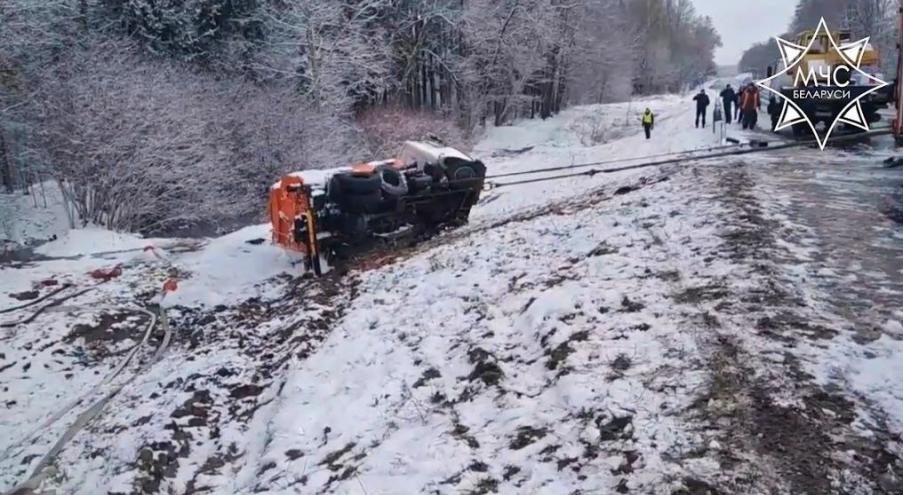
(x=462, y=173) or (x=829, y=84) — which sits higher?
(x=829, y=84)

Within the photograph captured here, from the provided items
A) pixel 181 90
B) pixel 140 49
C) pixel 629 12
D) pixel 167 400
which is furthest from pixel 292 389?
pixel 629 12

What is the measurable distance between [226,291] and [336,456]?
574cm

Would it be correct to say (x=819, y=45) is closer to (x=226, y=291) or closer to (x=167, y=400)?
(x=226, y=291)

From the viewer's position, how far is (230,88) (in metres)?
22.2

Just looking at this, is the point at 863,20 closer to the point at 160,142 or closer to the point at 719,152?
the point at 719,152

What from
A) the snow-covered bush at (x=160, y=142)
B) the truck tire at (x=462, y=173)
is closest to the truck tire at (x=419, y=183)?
the truck tire at (x=462, y=173)

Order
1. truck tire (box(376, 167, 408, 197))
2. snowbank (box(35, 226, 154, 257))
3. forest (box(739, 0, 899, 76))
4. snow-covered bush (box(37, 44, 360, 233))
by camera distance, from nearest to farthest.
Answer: truck tire (box(376, 167, 408, 197)) < snowbank (box(35, 226, 154, 257)) < snow-covered bush (box(37, 44, 360, 233)) < forest (box(739, 0, 899, 76))

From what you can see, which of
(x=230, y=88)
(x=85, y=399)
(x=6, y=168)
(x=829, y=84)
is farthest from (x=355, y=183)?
(x=6, y=168)

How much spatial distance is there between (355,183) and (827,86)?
11497 mm

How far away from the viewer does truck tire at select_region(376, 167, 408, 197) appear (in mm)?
10133

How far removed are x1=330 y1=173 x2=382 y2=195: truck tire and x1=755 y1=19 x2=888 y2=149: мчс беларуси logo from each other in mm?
10298

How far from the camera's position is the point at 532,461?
4.19 m

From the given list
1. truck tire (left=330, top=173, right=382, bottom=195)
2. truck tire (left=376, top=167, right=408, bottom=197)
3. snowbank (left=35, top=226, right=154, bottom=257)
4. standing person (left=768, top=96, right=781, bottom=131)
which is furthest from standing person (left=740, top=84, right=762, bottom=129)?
snowbank (left=35, top=226, right=154, bottom=257)

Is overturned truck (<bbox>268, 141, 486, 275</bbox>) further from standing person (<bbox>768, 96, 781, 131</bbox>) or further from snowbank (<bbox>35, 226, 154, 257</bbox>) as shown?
standing person (<bbox>768, 96, 781, 131</bbox>)
